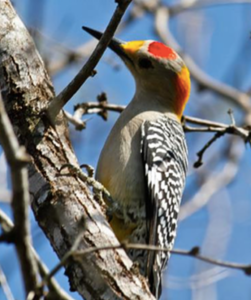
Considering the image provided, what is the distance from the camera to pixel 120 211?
4.85 m

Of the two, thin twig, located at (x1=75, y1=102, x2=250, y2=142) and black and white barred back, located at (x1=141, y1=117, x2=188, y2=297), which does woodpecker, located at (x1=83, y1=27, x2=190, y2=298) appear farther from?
thin twig, located at (x1=75, y1=102, x2=250, y2=142)

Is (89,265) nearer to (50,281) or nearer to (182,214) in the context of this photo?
(50,281)

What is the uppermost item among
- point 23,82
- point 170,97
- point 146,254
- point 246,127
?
point 170,97

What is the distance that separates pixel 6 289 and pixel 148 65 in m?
3.73

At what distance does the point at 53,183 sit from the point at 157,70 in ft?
8.57

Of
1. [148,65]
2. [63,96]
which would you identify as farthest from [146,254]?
[148,65]

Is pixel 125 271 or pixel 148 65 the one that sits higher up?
pixel 148 65

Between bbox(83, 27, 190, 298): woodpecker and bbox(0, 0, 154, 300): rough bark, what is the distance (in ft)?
3.56

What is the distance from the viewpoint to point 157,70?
6.06m

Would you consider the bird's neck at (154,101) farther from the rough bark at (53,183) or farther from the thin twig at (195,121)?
the rough bark at (53,183)

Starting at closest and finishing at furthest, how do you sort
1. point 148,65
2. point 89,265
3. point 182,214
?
1. point 89,265
2. point 148,65
3. point 182,214

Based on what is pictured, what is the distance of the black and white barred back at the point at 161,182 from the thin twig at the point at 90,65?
135 cm

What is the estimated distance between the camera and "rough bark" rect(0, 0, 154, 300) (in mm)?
3365

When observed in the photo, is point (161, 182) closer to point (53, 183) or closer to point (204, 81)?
point (53, 183)
